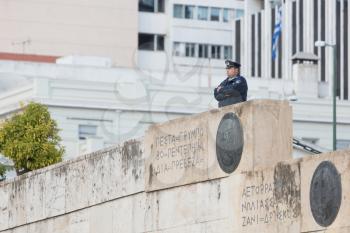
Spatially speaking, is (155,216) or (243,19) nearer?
(155,216)

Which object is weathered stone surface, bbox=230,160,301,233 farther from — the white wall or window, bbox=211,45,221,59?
window, bbox=211,45,221,59

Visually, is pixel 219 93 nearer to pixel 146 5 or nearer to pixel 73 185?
pixel 73 185

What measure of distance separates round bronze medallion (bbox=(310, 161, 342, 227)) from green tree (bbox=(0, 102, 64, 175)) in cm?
1816

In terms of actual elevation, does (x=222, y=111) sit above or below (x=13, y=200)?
above

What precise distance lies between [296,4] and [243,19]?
8.73 meters

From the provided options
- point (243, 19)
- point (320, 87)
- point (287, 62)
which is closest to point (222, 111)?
point (320, 87)

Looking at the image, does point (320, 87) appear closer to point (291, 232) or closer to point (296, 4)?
point (296, 4)

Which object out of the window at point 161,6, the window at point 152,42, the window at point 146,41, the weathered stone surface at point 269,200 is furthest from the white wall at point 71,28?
the weathered stone surface at point 269,200

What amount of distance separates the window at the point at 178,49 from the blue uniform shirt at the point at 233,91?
95.5m

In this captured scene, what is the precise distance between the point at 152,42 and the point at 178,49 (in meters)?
2.07

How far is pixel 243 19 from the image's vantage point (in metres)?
119

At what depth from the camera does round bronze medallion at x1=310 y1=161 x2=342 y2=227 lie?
70.3ft

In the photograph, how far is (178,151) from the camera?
82.4 ft

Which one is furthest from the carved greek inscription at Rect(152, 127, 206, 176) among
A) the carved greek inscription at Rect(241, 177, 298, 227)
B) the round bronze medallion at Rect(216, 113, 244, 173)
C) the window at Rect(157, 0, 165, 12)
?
the window at Rect(157, 0, 165, 12)
